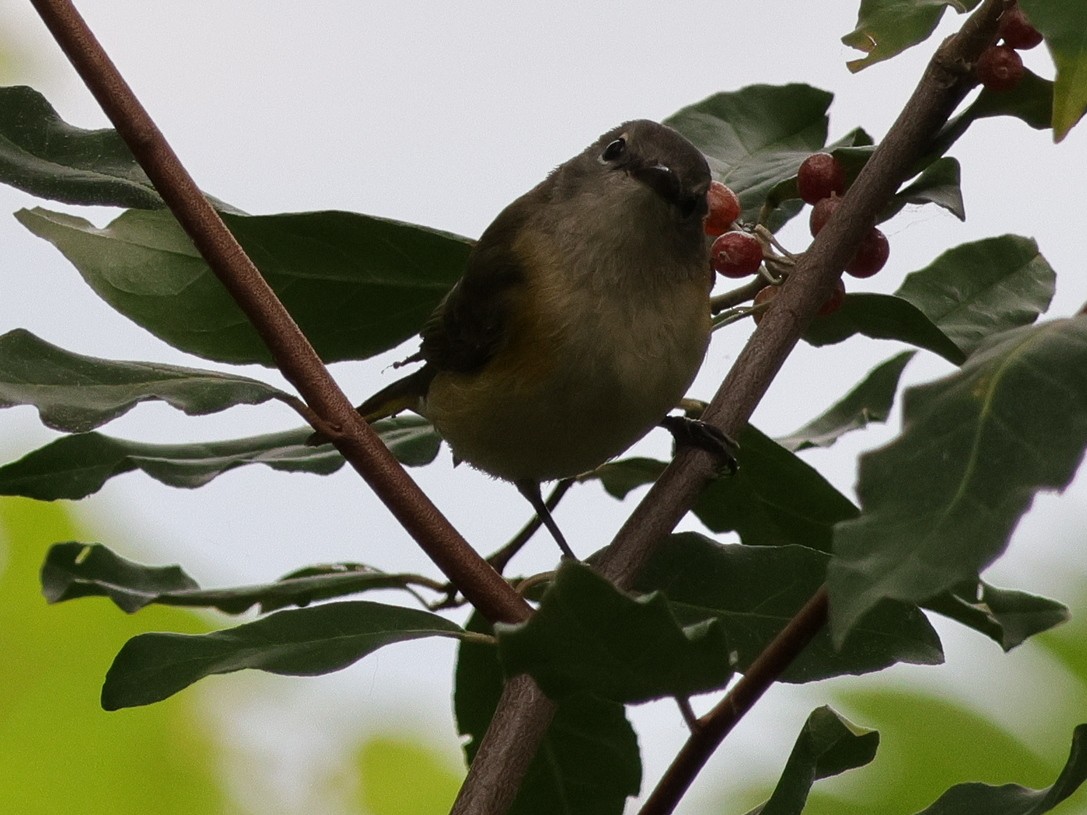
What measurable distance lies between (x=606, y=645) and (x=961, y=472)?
0.39 m

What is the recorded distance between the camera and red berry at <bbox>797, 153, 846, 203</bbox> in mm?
2178

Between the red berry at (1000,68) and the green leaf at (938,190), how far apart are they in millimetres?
196

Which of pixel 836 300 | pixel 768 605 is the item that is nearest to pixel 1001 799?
pixel 768 605

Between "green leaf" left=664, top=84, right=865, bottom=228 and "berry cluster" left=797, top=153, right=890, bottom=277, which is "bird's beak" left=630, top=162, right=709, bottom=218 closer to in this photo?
"green leaf" left=664, top=84, right=865, bottom=228

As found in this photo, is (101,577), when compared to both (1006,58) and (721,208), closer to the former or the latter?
(721,208)

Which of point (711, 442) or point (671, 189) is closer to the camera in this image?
point (711, 442)

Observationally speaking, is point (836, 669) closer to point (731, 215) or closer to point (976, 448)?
point (976, 448)

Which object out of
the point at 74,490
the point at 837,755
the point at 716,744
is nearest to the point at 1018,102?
the point at 837,755

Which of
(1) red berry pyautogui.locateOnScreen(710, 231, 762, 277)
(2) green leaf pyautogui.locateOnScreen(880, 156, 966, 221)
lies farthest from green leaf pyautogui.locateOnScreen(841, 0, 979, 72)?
(1) red berry pyautogui.locateOnScreen(710, 231, 762, 277)

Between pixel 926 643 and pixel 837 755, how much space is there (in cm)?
21

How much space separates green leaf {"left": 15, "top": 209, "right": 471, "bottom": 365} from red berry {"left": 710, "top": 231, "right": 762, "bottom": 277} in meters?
0.45

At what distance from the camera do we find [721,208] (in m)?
2.32

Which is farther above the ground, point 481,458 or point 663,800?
point 481,458

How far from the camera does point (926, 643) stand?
1.68m
